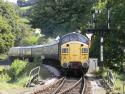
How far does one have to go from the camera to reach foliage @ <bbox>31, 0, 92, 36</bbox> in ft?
→ 167

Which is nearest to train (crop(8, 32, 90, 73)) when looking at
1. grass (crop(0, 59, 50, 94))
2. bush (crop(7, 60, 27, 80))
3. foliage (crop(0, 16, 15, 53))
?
grass (crop(0, 59, 50, 94))

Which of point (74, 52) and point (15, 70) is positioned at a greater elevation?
point (74, 52)

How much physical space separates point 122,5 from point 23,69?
10.1 meters

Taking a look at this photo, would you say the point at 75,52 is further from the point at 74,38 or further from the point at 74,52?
the point at 74,38

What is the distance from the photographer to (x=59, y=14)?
5494cm

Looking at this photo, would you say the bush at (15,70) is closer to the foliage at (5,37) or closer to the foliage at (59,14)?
the foliage at (59,14)

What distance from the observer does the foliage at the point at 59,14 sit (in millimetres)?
51000

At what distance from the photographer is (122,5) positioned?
36.3 metres

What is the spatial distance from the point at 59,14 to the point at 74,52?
2386cm

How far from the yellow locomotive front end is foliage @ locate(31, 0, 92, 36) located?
56.2ft

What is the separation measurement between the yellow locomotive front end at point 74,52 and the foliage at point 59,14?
674 inches

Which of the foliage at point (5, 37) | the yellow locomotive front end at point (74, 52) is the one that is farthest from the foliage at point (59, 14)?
the yellow locomotive front end at point (74, 52)

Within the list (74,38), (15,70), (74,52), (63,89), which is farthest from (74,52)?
(63,89)

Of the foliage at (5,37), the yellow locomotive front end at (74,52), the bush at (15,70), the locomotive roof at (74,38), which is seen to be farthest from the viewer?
the foliage at (5,37)
